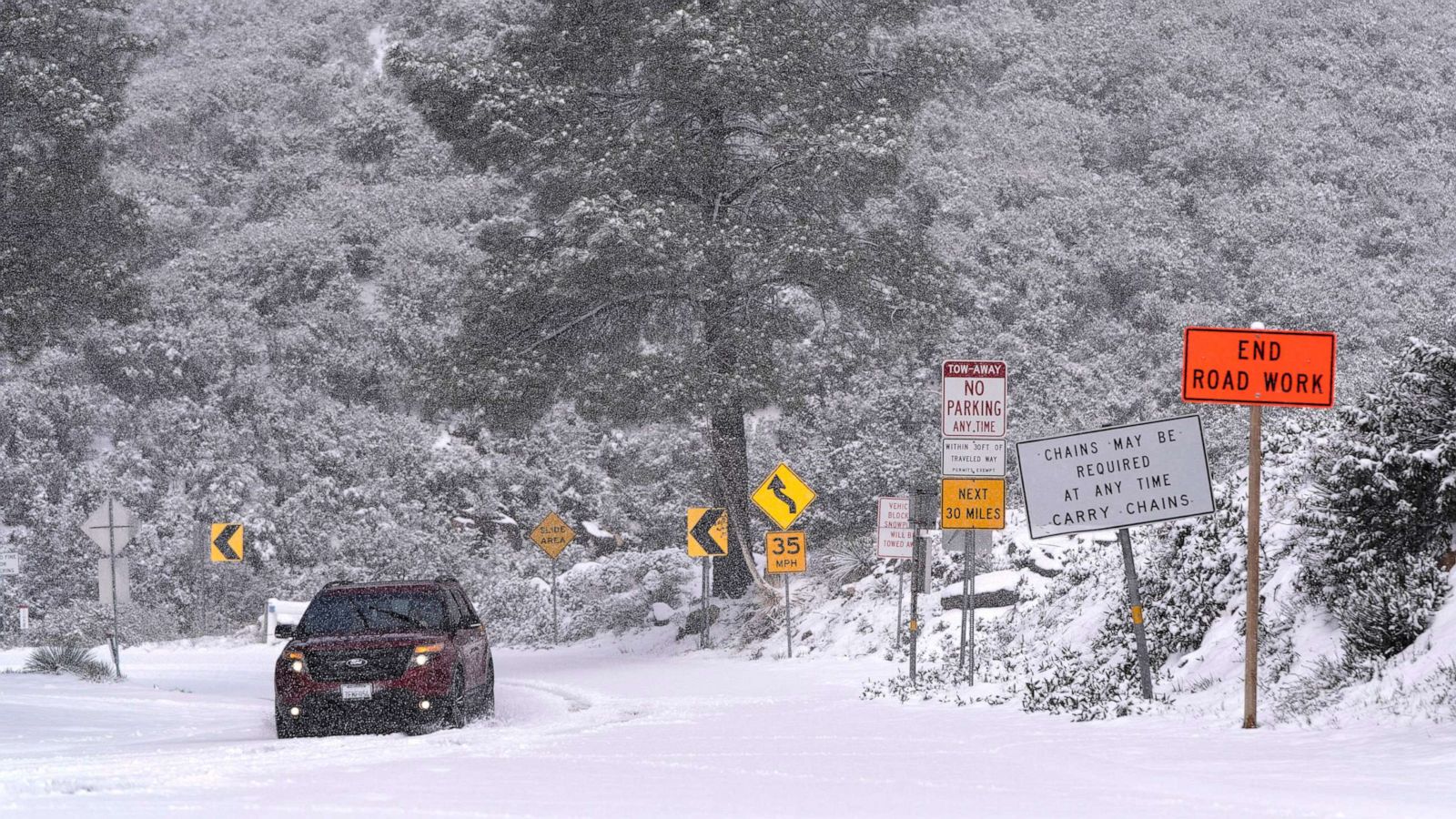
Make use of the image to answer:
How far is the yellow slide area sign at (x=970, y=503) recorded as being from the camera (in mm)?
17125

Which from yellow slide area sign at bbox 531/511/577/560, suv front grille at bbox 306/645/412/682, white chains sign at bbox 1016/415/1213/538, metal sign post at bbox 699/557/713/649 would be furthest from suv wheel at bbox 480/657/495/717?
yellow slide area sign at bbox 531/511/577/560

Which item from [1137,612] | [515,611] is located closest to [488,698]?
[1137,612]

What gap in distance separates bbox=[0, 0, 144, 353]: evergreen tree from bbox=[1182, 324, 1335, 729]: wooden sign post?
60.4ft

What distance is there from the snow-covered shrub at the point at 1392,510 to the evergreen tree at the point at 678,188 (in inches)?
665

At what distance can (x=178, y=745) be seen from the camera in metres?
13.2

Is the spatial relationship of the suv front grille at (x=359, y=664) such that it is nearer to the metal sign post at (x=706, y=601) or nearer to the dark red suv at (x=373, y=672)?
the dark red suv at (x=373, y=672)

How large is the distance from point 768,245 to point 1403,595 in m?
19.2

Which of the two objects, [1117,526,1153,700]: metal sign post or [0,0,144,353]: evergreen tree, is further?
[0,0,144,353]: evergreen tree

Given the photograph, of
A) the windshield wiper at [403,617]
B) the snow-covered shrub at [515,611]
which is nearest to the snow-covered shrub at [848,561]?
the snow-covered shrub at [515,611]

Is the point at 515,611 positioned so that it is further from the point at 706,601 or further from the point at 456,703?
the point at 456,703

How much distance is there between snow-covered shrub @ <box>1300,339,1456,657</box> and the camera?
1135 centimetres

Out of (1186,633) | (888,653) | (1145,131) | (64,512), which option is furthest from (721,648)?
(1145,131)

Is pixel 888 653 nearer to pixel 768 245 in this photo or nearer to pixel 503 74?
pixel 768 245

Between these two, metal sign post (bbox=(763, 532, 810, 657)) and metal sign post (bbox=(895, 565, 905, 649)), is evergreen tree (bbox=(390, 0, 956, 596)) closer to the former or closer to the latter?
metal sign post (bbox=(763, 532, 810, 657))
